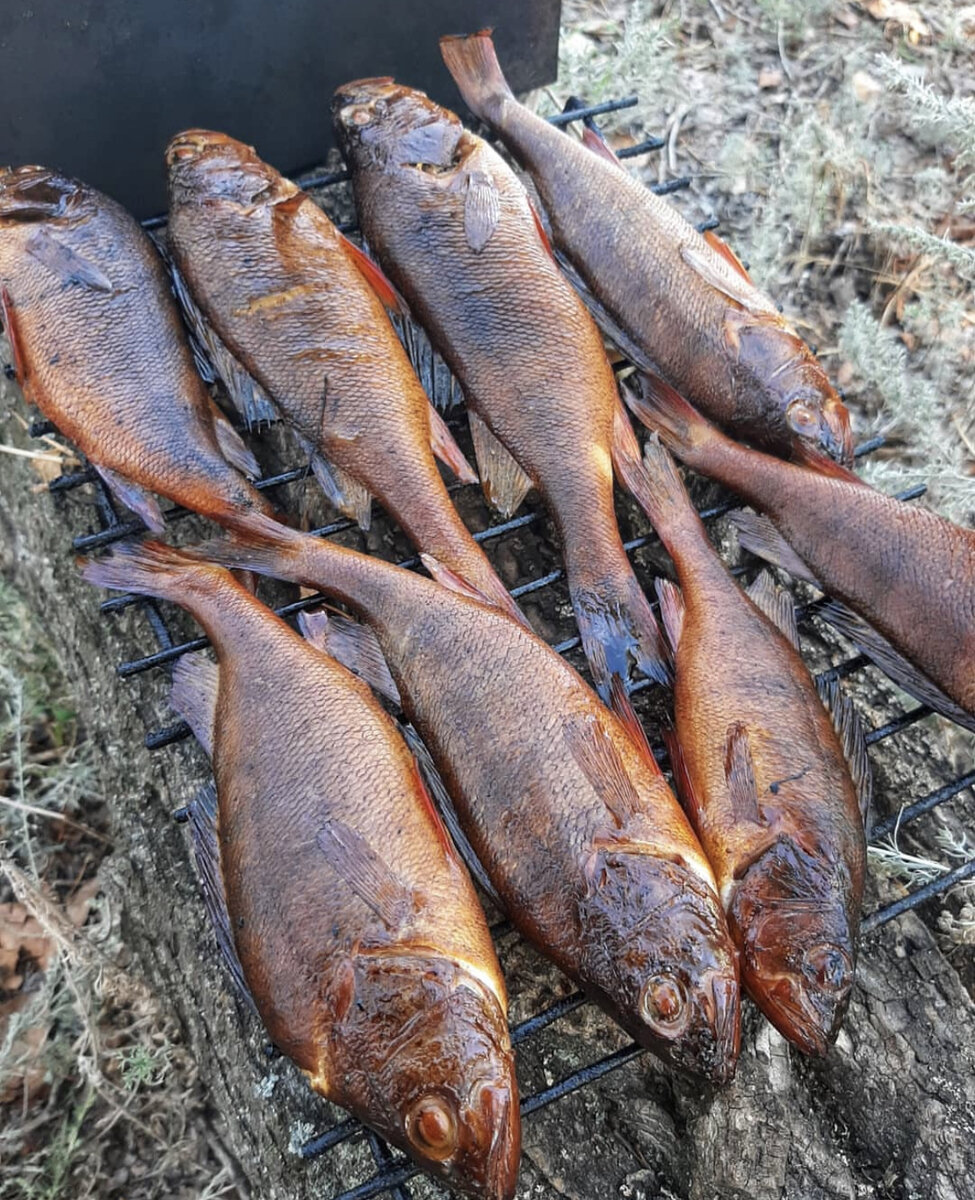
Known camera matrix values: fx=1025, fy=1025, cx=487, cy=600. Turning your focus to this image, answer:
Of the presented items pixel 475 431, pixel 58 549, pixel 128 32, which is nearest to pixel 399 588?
pixel 475 431

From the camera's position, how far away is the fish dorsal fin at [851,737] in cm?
270

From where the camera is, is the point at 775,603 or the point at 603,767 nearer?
the point at 603,767

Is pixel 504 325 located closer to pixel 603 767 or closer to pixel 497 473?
pixel 497 473

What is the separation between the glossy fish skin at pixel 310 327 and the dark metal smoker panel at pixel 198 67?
1.69 ft

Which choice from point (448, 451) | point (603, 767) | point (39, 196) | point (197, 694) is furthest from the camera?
point (39, 196)

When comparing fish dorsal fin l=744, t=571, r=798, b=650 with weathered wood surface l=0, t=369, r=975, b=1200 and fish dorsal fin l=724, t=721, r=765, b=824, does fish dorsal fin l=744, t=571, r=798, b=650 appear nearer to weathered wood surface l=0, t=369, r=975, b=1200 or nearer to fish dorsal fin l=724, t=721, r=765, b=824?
fish dorsal fin l=724, t=721, r=765, b=824

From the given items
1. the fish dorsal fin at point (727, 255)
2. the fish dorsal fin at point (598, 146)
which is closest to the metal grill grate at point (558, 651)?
the fish dorsal fin at point (727, 255)

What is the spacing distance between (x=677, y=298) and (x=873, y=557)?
1.08 m

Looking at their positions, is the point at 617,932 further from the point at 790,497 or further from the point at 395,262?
the point at 395,262

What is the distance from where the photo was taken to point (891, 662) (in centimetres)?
290

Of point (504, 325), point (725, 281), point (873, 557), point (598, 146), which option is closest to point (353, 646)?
point (504, 325)

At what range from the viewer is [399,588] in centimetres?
270

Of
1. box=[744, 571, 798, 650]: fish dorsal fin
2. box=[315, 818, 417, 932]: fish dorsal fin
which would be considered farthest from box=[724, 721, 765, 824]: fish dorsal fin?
box=[315, 818, 417, 932]: fish dorsal fin

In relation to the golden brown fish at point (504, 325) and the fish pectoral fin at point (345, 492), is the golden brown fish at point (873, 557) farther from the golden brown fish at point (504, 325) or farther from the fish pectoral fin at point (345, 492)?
the fish pectoral fin at point (345, 492)
